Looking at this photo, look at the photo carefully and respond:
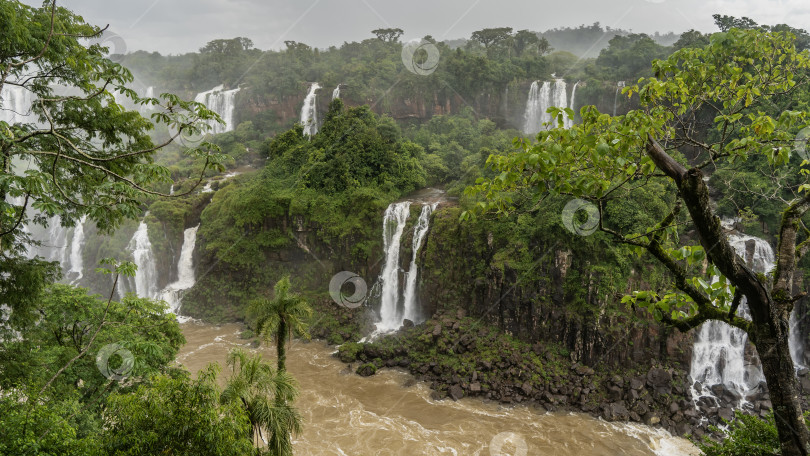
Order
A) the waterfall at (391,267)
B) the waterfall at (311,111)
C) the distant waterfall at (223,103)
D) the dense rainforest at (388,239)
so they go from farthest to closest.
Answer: the distant waterfall at (223,103) < the waterfall at (311,111) < the waterfall at (391,267) < the dense rainforest at (388,239)

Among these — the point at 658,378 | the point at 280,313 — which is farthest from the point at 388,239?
the point at 658,378

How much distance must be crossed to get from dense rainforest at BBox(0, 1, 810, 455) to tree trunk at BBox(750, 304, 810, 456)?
1.1 inches

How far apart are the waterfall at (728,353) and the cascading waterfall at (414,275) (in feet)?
40.0

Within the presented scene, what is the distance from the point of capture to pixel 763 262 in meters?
16.9

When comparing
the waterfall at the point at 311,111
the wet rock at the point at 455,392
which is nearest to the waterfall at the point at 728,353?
the wet rock at the point at 455,392

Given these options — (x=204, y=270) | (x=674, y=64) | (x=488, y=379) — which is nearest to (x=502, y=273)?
(x=488, y=379)

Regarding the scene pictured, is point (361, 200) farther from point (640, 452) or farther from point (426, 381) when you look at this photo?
point (640, 452)

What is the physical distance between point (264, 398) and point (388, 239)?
14843 mm

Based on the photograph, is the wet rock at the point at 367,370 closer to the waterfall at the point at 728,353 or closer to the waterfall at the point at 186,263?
the waterfall at the point at 728,353

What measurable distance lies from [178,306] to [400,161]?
645 inches

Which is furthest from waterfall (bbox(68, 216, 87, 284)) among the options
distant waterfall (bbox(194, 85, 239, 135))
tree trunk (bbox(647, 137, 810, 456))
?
tree trunk (bbox(647, 137, 810, 456))

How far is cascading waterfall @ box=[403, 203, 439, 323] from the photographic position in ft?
72.2

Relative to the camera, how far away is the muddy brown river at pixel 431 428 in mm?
13641

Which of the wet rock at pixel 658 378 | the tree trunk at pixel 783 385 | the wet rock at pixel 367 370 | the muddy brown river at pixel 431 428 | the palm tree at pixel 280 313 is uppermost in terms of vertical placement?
the tree trunk at pixel 783 385
